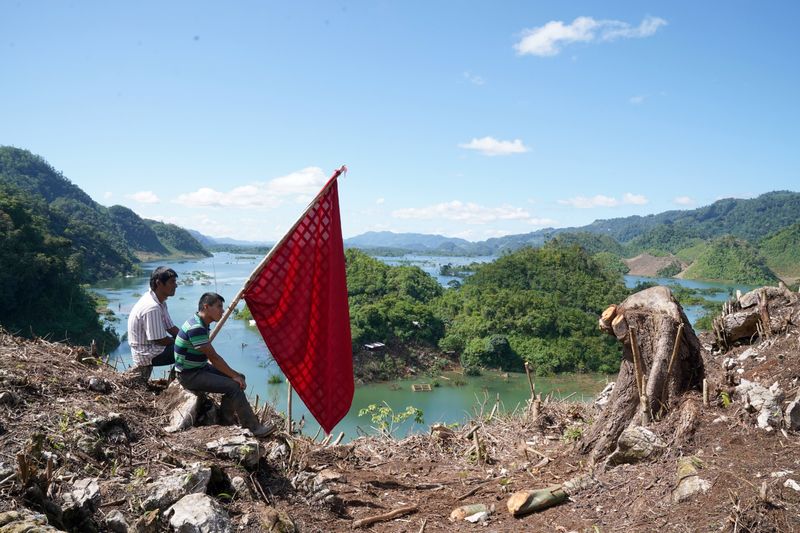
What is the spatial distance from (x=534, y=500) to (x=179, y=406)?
2.75m

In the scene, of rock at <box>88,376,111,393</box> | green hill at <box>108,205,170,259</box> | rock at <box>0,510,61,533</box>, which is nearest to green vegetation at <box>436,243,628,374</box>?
rock at <box>88,376,111,393</box>

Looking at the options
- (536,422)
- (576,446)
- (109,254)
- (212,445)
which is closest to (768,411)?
(576,446)

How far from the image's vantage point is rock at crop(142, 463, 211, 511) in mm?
3133

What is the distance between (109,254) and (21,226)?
119 feet

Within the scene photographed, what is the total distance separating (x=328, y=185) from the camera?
4.48 m

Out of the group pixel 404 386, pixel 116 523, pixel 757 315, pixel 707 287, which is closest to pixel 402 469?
pixel 116 523

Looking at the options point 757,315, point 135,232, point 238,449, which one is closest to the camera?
point 238,449

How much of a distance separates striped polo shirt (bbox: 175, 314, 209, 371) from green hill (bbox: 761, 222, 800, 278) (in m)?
90.4

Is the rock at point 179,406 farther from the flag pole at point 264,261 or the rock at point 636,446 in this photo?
the rock at point 636,446

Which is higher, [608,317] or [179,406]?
[608,317]

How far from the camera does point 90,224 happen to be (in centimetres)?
8275

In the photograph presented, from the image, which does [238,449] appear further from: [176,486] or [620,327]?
[620,327]

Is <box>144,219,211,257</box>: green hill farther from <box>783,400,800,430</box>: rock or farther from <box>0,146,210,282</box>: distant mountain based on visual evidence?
<box>783,400,800,430</box>: rock

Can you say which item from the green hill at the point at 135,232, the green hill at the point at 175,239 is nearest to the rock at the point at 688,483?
the green hill at the point at 135,232
